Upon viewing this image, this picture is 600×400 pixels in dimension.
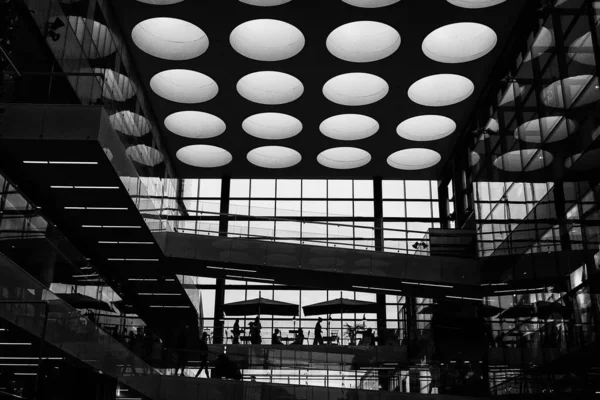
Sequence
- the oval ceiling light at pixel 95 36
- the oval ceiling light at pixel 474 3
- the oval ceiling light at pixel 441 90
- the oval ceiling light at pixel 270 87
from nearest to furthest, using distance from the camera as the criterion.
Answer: the oval ceiling light at pixel 95 36
the oval ceiling light at pixel 474 3
the oval ceiling light at pixel 441 90
the oval ceiling light at pixel 270 87

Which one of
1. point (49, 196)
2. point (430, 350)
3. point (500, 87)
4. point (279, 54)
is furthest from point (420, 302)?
point (49, 196)

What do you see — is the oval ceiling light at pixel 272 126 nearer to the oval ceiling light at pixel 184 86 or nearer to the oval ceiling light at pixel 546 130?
the oval ceiling light at pixel 184 86

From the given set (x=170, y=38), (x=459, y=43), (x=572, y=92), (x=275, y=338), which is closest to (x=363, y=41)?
(x=459, y=43)

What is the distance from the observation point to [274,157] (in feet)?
139

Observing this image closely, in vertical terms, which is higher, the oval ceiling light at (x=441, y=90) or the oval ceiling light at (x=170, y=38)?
the oval ceiling light at (x=170, y=38)

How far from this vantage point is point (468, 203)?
38281 millimetres

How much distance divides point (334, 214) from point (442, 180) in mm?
7209

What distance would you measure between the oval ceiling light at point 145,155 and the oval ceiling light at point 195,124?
1.74m

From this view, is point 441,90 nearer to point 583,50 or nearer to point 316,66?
point 316,66

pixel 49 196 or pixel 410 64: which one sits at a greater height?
pixel 410 64

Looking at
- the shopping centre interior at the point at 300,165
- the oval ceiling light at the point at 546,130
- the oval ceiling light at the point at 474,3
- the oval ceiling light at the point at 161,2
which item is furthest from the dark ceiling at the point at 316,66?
the oval ceiling light at the point at 546,130

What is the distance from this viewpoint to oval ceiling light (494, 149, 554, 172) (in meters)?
26.3

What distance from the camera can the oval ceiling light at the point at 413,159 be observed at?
4127 cm

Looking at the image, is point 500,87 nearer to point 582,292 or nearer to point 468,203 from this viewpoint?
point 468,203
